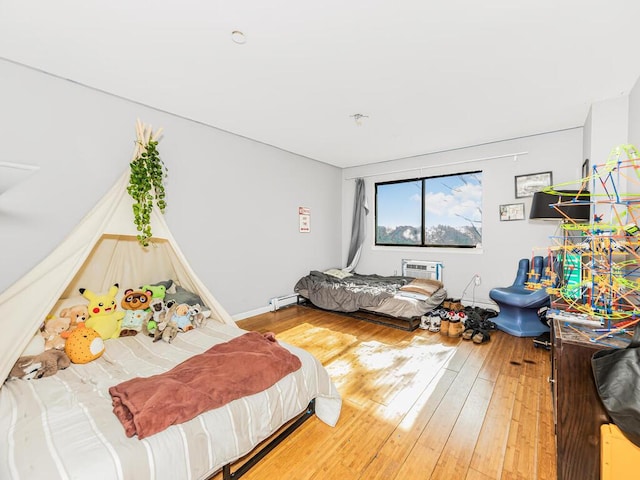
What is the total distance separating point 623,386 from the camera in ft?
3.24

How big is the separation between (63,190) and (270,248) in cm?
246

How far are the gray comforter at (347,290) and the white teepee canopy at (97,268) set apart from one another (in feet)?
6.14

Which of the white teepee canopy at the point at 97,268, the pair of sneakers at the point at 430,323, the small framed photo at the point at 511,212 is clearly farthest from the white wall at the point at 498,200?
the white teepee canopy at the point at 97,268

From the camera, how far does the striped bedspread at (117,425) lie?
3.65 feet

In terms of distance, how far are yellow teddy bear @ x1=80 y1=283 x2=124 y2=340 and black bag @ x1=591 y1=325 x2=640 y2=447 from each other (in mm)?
3078

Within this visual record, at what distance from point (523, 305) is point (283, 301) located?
10.6ft

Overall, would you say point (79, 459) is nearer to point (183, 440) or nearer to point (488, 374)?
point (183, 440)

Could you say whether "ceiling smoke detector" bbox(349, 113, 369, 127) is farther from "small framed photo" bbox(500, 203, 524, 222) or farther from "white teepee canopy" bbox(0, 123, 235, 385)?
"small framed photo" bbox(500, 203, 524, 222)

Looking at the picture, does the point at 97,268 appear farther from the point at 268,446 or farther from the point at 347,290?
the point at 347,290

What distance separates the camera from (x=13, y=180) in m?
1.18

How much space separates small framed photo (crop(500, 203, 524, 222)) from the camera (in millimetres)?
3971

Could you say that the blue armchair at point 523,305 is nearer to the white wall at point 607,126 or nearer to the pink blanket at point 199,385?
the white wall at point 607,126

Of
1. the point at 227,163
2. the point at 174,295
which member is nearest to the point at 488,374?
the point at 174,295

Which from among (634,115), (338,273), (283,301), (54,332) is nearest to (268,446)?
(54,332)
